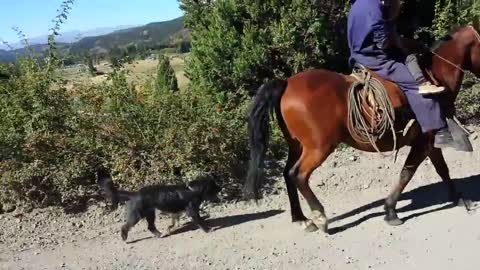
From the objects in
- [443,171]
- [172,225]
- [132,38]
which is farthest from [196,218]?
[132,38]

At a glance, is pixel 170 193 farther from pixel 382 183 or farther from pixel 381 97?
pixel 382 183

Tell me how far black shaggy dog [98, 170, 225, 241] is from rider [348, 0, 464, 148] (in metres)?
2.17

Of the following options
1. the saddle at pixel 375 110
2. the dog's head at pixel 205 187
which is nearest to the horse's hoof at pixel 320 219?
the saddle at pixel 375 110

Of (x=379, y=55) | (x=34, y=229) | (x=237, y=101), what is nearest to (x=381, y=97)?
(x=379, y=55)

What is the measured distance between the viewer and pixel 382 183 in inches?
311

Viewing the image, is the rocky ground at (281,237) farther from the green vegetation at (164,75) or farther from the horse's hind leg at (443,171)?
the green vegetation at (164,75)

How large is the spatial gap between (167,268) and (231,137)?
2.50m

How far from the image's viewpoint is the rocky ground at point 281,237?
5.91 meters

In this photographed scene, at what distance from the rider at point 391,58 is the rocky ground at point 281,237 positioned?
1.03m

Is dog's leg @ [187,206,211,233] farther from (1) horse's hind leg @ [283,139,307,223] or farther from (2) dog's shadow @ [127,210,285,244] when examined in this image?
(1) horse's hind leg @ [283,139,307,223]

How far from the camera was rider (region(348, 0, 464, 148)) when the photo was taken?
6.21m

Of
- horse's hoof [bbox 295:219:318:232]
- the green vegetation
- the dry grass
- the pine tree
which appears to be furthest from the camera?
the green vegetation

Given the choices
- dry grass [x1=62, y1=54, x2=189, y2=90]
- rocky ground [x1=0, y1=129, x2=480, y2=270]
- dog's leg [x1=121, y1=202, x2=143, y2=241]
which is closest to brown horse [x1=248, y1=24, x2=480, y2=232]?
rocky ground [x1=0, y1=129, x2=480, y2=270]

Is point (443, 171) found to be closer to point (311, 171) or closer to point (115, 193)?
point (311, 171)
